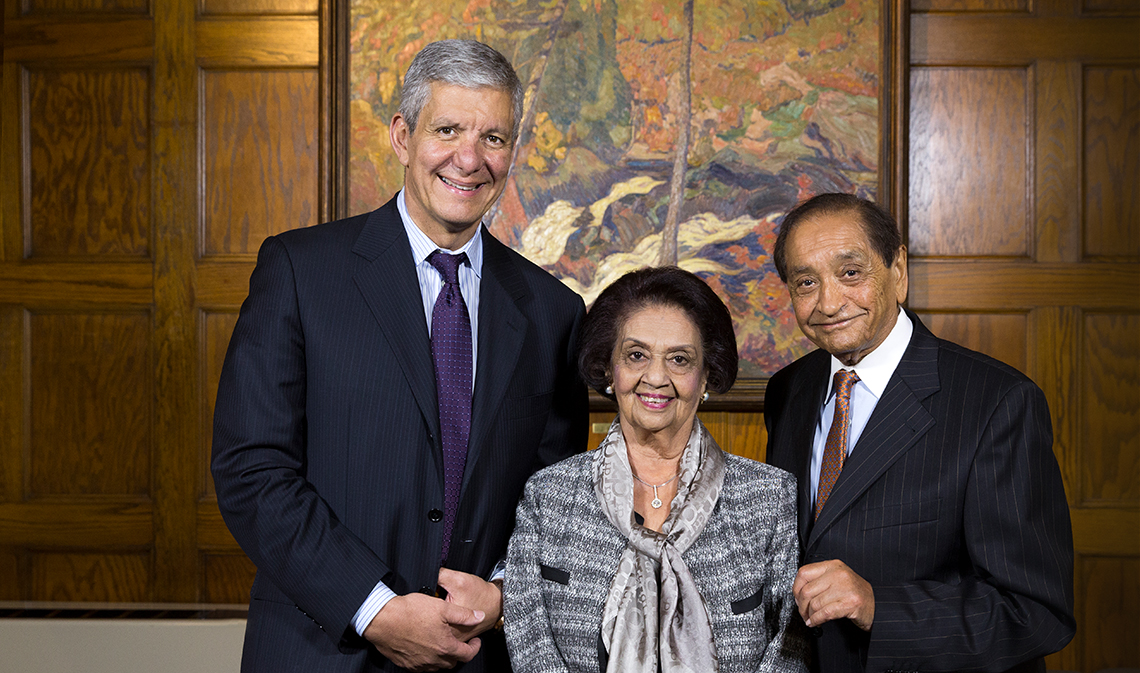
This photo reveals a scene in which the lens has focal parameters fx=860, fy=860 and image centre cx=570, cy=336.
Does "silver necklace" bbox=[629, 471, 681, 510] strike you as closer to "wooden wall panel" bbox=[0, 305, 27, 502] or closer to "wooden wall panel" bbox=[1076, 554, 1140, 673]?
"wooden wall panel" bbox=[1076, 554, 1140, 673]

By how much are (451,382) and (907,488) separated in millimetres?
952

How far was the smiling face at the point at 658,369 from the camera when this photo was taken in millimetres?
1828

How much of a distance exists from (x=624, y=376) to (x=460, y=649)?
2.11 ft

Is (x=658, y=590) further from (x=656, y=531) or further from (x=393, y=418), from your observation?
(x=393, y=418)

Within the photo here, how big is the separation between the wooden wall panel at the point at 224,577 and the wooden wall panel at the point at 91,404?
452 millimetres

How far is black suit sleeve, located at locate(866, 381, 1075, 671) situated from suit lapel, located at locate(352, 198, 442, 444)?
0.96 metres

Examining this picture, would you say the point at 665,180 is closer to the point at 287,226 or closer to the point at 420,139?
the point at 287,226

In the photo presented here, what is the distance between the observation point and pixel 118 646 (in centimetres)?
322

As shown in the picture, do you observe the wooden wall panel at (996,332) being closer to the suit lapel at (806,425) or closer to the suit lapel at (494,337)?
the suit lapel at (806,425)

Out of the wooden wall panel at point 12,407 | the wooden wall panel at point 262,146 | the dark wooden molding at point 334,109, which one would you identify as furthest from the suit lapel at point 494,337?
the wooden wall panel at point 12,407

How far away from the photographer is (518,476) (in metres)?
1.88

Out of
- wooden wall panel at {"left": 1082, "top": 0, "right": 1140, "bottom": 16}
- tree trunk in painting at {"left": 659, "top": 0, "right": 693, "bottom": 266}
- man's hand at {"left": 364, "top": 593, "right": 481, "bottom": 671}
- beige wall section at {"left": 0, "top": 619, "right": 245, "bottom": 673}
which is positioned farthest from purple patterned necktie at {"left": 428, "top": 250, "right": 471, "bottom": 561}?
wooden wall panel at {"left": 1082, "top": 0, "right": 1140, "bottom": 16}

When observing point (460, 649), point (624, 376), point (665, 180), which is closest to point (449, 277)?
point (624, 376)

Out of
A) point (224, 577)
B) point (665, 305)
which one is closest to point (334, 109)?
point (224, 577)
